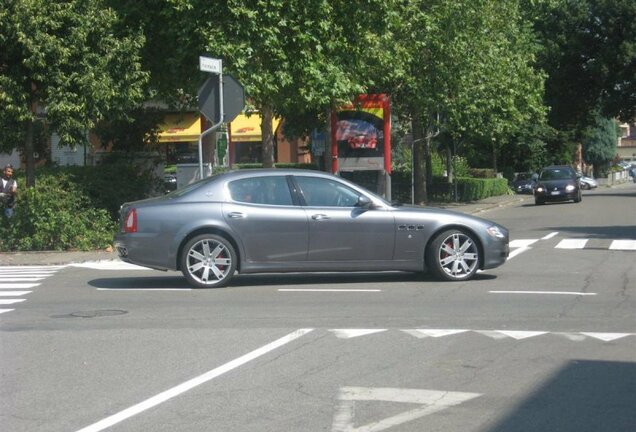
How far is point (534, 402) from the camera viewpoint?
7.02 metres

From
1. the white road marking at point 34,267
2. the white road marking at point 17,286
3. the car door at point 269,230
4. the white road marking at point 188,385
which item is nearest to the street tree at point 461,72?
the white road marking at point 34,267

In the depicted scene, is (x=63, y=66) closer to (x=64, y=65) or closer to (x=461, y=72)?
(x=64, y=65)

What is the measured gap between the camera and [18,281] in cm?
1443

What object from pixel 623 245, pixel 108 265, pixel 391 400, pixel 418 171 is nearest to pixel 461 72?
pixel 418 171

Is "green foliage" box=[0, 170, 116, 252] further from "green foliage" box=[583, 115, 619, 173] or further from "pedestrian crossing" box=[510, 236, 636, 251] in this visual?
"green foliage" box=[583, 115, 619, 173]

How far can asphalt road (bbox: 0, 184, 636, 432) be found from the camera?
265 inches

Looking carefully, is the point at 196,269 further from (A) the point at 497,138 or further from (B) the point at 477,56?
(A) the point at 497,138

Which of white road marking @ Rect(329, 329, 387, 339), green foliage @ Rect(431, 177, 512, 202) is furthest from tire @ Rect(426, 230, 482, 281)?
green foliage @ Rect(431, 177, 512, 202)

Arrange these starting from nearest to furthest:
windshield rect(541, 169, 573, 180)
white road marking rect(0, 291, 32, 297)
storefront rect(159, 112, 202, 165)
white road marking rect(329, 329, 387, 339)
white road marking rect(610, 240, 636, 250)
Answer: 1. white road marking rect(329, 329, 387, 339)
2. white road marking rect(0, 291, 32, 297)
3. white road marking rect(610, 240, 636, 250)
4. windshield rect(541, 169, 573, 180)
5. storefront rect(159, 112, 202, 165)

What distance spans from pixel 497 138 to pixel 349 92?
24191 mm

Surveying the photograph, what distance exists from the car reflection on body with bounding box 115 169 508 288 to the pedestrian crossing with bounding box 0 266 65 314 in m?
1.50

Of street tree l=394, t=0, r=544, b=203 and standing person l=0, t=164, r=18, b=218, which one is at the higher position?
street tree l=394, t=0, r=544, b=203

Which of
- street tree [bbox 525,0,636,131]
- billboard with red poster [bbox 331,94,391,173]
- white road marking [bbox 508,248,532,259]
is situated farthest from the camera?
street tree [bbox 525,0,636,131]

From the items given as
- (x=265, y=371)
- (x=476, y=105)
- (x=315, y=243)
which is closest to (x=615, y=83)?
(x=476, y=105)
